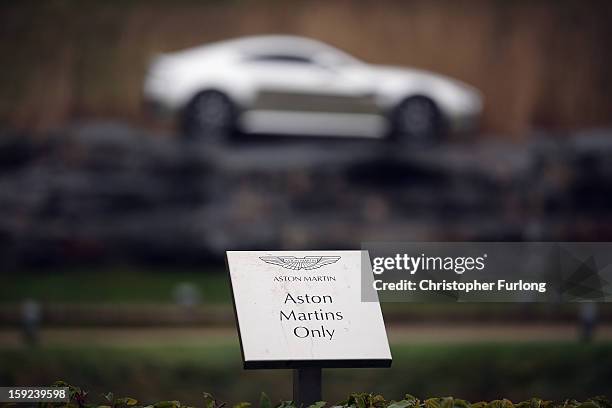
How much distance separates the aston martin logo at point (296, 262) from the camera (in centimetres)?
487

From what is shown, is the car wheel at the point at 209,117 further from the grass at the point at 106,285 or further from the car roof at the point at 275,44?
the grass at the point at 106,285

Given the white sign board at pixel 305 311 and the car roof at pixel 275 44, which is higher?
the car roof at pixel 275 44

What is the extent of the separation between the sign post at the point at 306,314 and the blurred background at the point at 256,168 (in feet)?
28.0

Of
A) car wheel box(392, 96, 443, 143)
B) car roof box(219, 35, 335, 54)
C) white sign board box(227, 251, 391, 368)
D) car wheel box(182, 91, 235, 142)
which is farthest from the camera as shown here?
car wheel box(392, 96, 443, 143)

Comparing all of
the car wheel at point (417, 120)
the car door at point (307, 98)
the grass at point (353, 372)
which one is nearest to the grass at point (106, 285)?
the grass at point (353, 372)

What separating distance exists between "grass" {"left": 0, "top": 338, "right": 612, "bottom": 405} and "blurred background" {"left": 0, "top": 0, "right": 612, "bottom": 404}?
1.31m

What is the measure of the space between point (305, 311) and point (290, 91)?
9174 mm

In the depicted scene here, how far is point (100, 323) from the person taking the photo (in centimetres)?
1353

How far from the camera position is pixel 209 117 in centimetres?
1384

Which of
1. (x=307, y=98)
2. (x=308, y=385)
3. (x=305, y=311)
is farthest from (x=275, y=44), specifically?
(x=308, y=385)

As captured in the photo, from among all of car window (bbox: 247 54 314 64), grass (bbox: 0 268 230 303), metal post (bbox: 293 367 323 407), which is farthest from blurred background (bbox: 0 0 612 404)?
metal post (bbox: 293 367 323 407)

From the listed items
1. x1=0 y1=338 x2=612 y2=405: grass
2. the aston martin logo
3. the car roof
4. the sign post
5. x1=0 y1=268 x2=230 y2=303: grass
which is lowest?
the sign post

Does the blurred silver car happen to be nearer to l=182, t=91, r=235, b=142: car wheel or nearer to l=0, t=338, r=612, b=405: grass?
l=182, t=91, r=235, b=142: car wheel

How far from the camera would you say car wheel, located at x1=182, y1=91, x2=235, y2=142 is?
13.9 meters
